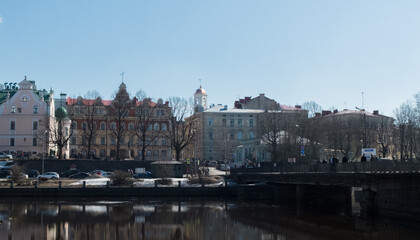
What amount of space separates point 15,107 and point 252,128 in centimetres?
5532

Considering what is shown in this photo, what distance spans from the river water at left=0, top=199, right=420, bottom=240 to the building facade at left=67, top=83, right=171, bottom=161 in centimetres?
4505

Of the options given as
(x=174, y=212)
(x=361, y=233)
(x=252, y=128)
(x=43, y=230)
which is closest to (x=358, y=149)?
(x=252, y=128)

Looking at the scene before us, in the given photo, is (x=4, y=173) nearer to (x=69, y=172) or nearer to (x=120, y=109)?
(x=69, y=172)

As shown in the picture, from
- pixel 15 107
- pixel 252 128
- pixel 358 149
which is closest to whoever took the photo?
pixel 358 149

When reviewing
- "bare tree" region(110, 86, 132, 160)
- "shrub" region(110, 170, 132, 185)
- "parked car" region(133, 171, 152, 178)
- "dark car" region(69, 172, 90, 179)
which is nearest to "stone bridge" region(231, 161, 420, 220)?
"shrub" region(110, 170, 132, 185)

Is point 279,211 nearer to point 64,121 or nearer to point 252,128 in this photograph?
point 64,121

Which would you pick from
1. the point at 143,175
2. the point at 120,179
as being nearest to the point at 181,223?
the point at 120,179

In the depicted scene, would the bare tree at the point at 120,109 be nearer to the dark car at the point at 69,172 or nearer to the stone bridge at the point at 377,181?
the dark car at the point at 69,172

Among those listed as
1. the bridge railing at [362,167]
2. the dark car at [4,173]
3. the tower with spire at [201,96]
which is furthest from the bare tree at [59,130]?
the bridge railing at [362,167]

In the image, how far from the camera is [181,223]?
43.6 m

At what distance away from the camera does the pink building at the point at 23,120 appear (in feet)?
331

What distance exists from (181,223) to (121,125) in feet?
196

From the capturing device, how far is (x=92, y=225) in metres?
41.8

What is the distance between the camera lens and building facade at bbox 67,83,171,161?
104 metres
